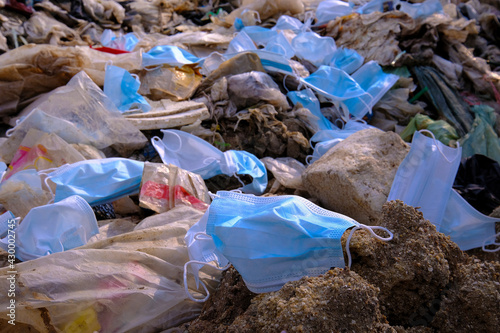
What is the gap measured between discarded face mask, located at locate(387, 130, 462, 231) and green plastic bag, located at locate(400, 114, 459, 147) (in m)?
0.89

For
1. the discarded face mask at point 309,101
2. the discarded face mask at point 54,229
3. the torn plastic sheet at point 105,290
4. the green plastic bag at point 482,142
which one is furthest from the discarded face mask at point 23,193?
the green plastic bag at point 482,142

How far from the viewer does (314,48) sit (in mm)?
4211

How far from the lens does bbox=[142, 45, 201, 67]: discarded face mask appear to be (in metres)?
3.47

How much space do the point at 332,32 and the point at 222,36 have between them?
127 centimetres

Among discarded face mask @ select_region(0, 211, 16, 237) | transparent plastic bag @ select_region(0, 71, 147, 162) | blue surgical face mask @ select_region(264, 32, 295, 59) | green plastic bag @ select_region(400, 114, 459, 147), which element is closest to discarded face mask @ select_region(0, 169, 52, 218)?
discarded face mask @ select_region(0, 211, 16, 237)

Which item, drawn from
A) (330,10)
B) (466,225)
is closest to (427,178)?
(466,225)

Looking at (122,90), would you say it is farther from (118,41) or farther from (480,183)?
(480,183)

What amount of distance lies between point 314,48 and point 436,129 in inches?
64.2

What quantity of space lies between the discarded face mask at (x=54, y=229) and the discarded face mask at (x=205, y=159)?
85 centimetres

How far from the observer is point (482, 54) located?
440cm

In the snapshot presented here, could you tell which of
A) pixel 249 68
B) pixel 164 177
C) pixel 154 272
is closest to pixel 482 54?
pixel 249 68

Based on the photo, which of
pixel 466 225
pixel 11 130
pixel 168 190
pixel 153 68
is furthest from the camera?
pixel 153 68

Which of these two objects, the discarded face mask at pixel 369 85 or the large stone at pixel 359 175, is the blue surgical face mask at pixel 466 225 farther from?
the discarded face mask at pixel 369 85

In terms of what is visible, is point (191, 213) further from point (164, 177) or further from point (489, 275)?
point (489, 275)
